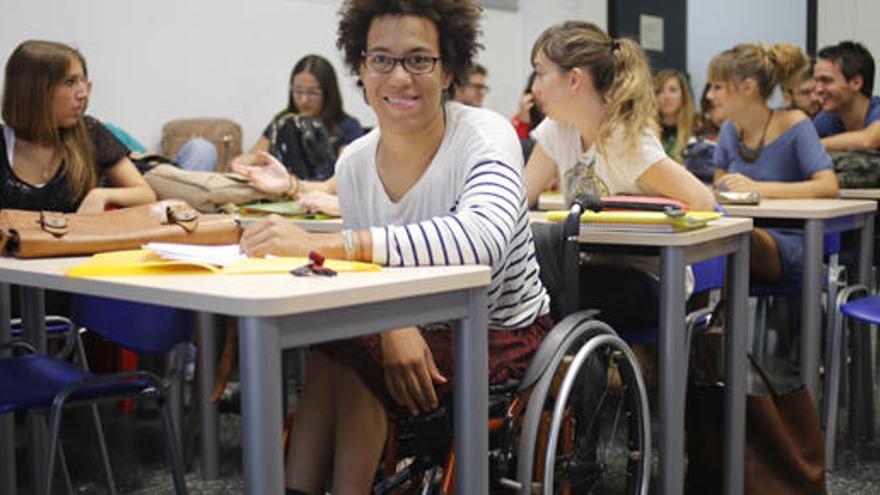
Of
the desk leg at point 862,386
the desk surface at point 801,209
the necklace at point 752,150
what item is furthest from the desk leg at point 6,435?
the necklace at point 752,150

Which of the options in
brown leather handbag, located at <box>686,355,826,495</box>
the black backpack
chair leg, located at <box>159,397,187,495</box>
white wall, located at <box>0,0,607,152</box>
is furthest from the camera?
white wall, located at <box>0,0,607,152</box>

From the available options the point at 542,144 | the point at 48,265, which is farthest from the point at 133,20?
the point at 48,265

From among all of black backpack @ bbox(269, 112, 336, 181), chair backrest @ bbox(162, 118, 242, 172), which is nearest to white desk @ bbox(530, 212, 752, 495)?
black backpack @ bbox(269, 112, 336, 181)

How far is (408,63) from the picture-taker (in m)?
1.84

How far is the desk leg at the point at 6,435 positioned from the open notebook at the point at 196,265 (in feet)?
2.46

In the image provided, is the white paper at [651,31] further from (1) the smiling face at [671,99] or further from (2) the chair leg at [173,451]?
(2) the chair leg at [173,451]

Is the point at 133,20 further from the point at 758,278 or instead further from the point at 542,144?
the point at 758,278

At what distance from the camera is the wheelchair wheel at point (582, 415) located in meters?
1.68

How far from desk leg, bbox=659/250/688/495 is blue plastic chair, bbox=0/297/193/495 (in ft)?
3.15

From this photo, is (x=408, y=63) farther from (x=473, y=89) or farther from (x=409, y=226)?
(x=473, y=89)

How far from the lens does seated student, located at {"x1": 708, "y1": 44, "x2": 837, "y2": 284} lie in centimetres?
339

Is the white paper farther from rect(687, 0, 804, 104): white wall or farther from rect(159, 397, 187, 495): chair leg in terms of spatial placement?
rect(159, 397, 187, 495): chair leg

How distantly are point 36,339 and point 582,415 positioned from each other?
4.22ft

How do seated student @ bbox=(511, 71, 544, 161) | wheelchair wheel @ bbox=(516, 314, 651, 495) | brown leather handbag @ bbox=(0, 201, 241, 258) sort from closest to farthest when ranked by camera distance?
1. wheelchair wheel @ bbox=(516, 314, 651, 495)
2. brown leather handbag @ bbox=(0, 201, 241, 258)
3. seated student @ bbox=(511, 71, 544, 161)
